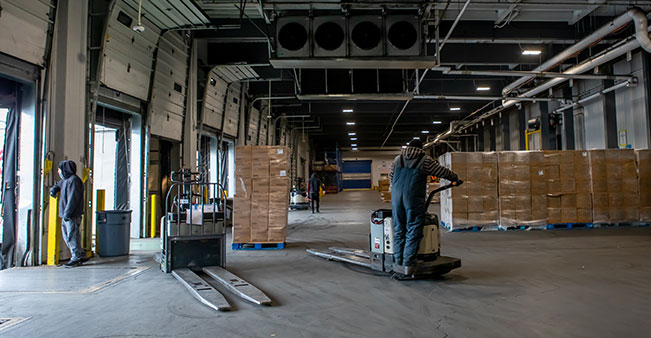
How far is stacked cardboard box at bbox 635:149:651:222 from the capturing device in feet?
35.1

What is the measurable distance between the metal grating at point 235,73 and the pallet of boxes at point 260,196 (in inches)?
195

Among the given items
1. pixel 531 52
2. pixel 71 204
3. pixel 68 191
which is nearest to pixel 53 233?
pixel 71 204

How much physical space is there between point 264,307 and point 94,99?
551cm

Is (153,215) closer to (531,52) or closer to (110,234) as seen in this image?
(110,234)

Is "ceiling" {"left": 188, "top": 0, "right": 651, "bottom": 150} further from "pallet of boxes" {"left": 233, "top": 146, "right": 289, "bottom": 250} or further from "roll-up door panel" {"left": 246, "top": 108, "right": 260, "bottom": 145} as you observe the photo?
"roll-up door panel" {"left": 246, "top": 108, "right": 260, "bottom": 145}

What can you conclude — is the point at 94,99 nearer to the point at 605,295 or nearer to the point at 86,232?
the point at 86,232

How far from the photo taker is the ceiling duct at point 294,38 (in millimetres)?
6852

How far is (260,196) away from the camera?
7.93 meters

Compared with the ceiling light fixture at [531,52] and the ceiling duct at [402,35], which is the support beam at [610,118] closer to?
the ceiling light fixture at [531,52]

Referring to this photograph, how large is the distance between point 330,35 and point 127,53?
4.44 meters

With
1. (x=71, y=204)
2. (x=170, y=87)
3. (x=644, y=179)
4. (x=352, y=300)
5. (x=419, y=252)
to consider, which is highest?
(x=170, y=87)

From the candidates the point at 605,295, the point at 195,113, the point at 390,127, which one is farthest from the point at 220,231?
the point at 390,127

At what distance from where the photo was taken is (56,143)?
21.3ft

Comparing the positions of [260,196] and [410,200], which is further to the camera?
[260,196]
